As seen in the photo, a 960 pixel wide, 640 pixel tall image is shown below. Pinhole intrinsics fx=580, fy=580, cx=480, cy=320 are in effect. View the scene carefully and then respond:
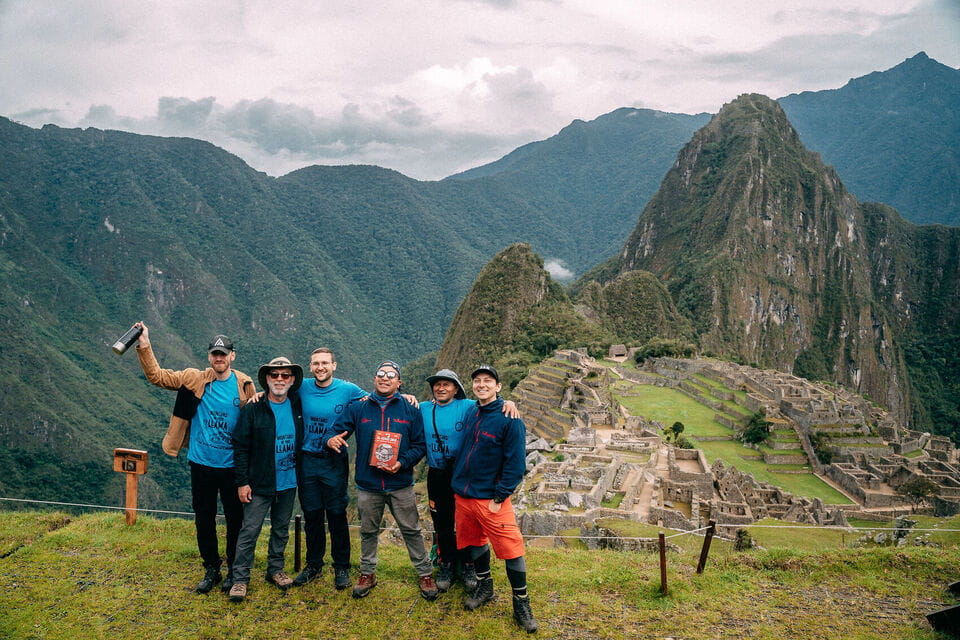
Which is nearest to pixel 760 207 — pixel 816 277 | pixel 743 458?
pixel 816 277

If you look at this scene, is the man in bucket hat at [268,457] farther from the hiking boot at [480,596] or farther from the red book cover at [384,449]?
the hiking boot at [480,596]

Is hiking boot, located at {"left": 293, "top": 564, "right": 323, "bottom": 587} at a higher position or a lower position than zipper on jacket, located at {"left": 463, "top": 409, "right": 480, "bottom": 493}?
lower

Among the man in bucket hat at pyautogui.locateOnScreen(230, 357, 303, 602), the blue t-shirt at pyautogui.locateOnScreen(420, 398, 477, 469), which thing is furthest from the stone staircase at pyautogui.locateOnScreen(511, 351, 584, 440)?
the man in bucket hat at pyautogui.locateOnScreen(230, 357, 303, 602)

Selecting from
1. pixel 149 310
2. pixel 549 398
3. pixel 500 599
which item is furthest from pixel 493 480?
pixel 149 310

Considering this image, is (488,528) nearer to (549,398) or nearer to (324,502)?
(324,502)

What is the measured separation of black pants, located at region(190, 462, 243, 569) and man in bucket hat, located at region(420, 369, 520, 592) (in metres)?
2.12

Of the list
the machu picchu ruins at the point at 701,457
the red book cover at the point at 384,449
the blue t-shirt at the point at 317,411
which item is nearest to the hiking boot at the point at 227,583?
the blue t-shirt at the point at 317,411

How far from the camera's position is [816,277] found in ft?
445

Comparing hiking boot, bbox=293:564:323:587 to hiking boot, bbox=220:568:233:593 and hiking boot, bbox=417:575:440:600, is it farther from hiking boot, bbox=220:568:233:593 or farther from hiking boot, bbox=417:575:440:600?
hiking boot, bbox=417:575:440:600

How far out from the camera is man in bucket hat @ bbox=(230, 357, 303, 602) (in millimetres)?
5977

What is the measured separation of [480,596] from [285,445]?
256cm

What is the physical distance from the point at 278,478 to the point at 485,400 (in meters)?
2.43

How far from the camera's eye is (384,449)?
5.95m

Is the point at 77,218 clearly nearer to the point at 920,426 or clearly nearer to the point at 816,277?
the point at 816,277
